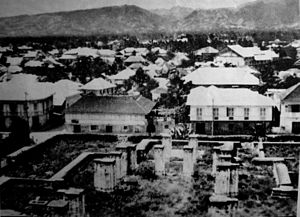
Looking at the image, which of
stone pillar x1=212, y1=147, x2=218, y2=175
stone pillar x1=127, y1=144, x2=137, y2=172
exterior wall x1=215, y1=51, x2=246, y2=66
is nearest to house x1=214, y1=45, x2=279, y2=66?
exterior wall x1=215, y1=51, x2=246, y2=66

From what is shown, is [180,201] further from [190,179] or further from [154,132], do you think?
[154,132]

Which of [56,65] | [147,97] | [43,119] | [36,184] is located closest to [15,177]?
[36,184]

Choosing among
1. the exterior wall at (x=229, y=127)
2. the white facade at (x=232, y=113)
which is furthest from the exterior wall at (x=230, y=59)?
the exterior wall at (x=229, y=127)

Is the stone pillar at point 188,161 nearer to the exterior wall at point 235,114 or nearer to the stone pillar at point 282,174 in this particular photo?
the exterior wall at point 235,114

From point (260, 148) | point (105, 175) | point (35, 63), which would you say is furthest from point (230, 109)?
point (35, 63)

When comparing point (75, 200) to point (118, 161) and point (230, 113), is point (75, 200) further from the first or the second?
point (230, 113)

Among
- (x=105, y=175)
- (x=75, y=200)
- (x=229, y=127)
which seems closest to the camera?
(x=75, y=200)
